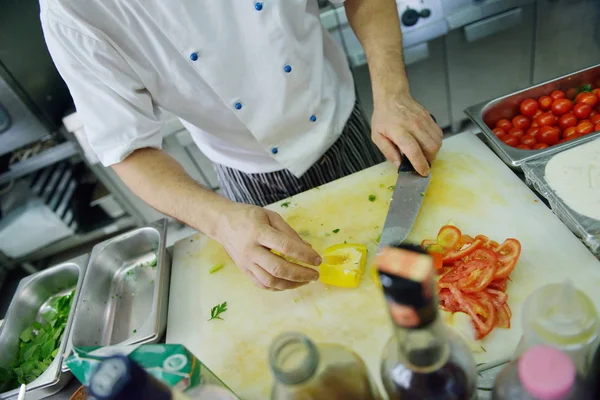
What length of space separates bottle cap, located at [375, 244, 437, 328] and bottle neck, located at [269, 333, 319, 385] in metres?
0.09

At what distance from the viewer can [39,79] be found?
1901 millimetres

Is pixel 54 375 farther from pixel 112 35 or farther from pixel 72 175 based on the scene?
pixel 72 175

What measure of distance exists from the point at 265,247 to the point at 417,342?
444 millimetres

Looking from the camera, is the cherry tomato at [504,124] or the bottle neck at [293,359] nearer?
the bottle neck at [293,359]

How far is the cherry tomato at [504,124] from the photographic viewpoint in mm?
1146

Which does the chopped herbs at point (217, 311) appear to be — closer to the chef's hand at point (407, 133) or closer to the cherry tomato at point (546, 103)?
the chef's hand at point (407, 133)

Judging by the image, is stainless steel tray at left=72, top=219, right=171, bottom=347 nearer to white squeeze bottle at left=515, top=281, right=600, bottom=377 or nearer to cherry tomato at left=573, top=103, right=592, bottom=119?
white squeeze bottle at left=515, top=281, right=600, bottom=377

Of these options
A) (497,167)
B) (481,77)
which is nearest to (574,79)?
(497,167)

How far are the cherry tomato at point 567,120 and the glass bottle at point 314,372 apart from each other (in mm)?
930

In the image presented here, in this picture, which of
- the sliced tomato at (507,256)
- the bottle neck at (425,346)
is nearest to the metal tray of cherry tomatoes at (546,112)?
the sliced tomato at (507,256)

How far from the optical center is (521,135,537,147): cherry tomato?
110cm

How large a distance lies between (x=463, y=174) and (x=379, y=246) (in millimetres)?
281

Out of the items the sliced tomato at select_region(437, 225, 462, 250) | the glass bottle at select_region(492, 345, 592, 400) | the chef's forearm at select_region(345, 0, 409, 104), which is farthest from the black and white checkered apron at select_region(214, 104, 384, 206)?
the glass bottle at select_region(492, 345, 592, 400)

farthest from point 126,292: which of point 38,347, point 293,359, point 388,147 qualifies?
point 293,359
